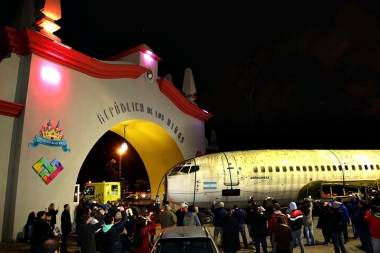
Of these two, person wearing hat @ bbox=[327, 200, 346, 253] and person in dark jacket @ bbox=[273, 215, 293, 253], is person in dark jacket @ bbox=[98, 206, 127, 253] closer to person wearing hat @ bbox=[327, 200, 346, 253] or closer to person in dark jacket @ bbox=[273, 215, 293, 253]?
person in dark jacket @ bbox=[273, 215, 293, 253]

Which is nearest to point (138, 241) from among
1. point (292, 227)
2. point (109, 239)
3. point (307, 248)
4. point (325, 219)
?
point (109, 239)

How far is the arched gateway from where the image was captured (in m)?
13.3

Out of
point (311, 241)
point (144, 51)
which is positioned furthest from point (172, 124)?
point (311, 241)

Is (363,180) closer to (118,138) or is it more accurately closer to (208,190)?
(208,190)

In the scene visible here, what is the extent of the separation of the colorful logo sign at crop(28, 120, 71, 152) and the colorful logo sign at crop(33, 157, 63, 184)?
78 cm

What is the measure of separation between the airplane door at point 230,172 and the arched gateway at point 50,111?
20.5 feet

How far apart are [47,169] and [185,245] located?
11236mm

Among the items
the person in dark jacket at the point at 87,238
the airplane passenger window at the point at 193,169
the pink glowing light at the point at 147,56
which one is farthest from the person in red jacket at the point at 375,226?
the pink glowing light at the point at 147,56

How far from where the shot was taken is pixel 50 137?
14469 millimetres

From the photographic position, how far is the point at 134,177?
5009 cm

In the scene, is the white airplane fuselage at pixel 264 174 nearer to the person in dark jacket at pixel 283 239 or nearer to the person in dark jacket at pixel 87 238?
the person in dark jacket at pixel 283 239

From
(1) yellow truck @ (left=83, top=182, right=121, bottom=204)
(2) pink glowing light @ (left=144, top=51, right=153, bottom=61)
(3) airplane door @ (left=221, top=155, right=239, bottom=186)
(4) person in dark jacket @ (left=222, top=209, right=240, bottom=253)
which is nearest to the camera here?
(4) person in dark jacket @ (left=222, top=209, right=240, bottom=253)

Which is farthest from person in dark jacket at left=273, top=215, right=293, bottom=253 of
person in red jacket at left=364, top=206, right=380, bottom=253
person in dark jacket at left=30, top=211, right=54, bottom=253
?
person in dark jacket at left=30, top=211, right=54, bottom=253

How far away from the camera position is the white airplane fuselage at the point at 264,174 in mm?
17156
